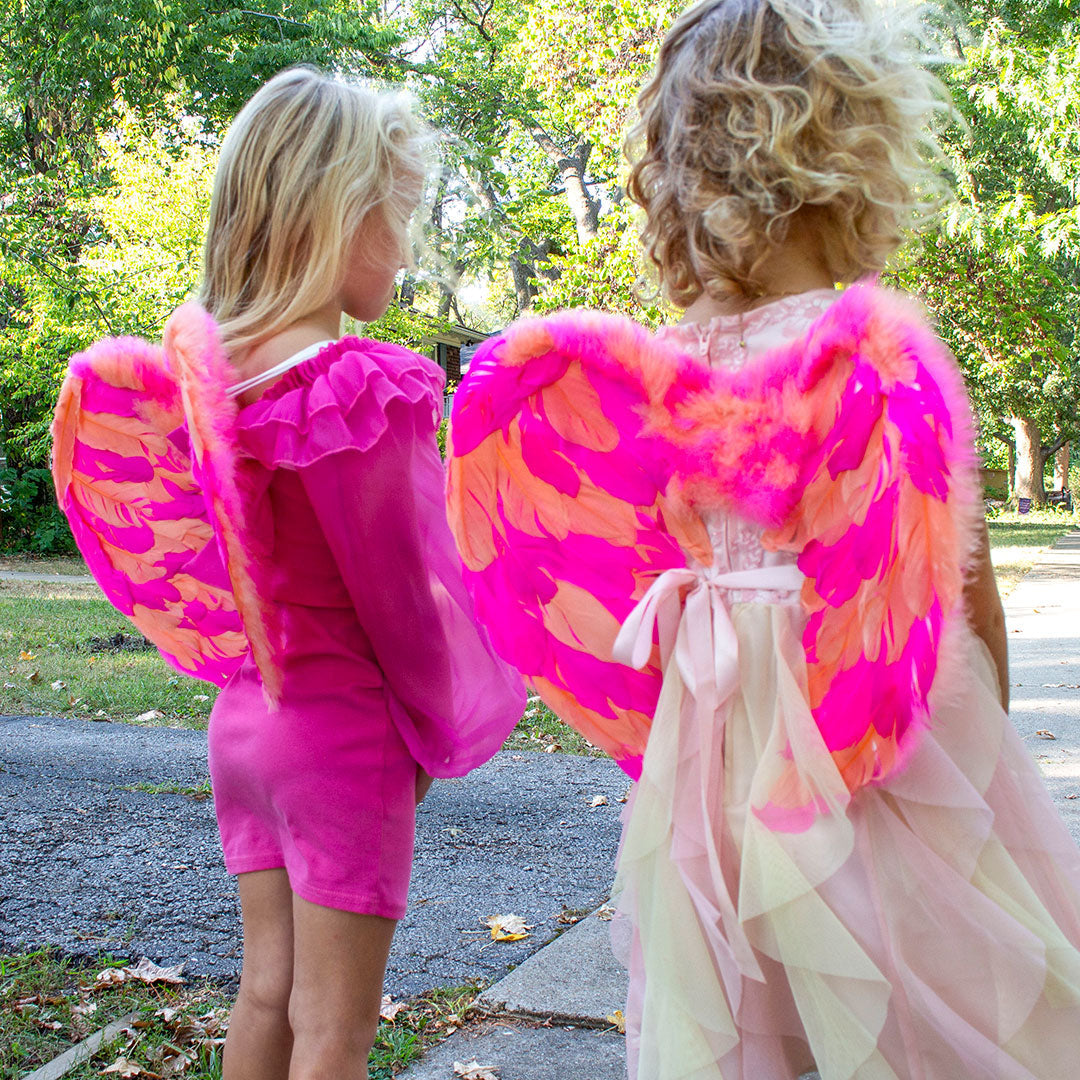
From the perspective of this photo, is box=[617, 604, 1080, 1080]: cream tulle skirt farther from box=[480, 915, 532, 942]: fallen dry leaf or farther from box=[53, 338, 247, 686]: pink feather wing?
box=[480, 915, 532, 942]: fallen dry leaf

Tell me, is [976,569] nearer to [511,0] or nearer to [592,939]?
[592,939]

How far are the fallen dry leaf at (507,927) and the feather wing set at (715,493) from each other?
1.67 meters

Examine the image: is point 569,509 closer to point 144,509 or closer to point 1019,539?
point 144,509

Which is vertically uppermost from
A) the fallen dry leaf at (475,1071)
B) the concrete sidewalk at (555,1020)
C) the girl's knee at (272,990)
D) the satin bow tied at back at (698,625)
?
the satin bow tied at back at (698,625)

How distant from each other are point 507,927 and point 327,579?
2.01 m

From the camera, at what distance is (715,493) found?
5.76 feet

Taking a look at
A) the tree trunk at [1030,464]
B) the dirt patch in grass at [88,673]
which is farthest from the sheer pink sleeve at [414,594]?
the tree trunk at [1030,464]

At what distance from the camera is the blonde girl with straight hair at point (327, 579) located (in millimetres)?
1825

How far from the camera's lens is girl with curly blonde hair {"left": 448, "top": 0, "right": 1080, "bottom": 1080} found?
1570 millimetres

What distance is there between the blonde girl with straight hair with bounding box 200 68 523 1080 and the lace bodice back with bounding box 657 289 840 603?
0.45 meters

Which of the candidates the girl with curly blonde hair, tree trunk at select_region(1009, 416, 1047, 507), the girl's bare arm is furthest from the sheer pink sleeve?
tree trunk at select_region(1009, 416, 1047, 507)

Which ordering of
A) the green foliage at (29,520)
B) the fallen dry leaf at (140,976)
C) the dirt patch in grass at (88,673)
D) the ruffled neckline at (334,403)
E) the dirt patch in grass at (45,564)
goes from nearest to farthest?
the ruffled neckline at (334,403) < the fallen dry leaf at (140,976) < the dirt patch in grass at (88,673) < the dirt patch in grass at (45,564) < the green foliage at (29,520)

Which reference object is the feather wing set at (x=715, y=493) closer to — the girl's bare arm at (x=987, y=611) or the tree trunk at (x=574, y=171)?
the girl's bare arm at (x=987, y=611)

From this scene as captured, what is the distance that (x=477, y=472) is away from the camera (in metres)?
2.03
